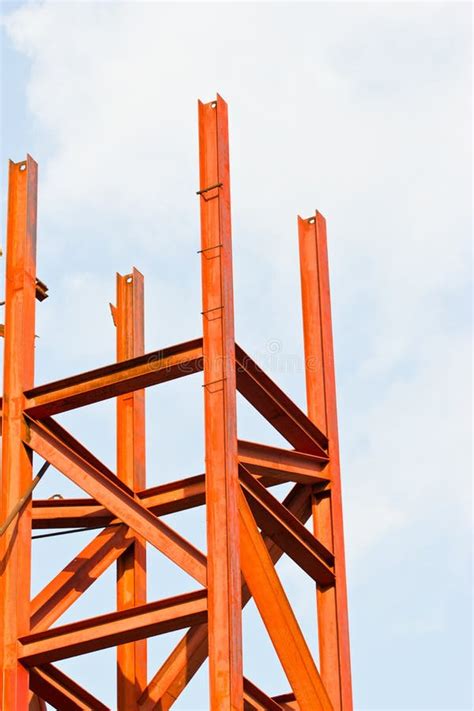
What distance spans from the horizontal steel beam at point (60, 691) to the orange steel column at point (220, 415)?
3.30 meters

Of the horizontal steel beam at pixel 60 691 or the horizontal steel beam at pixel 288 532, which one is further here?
the horizontal steel beam at pixel 60 691

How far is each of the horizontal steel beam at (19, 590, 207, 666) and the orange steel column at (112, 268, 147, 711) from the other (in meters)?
3.19

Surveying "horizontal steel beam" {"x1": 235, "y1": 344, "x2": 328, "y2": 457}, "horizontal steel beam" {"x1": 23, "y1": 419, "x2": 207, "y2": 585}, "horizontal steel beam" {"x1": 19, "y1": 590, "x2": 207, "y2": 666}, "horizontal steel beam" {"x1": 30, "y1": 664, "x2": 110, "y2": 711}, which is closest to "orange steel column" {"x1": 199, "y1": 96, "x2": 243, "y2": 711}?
"horizontal steel beam" {"x1": 19, "y1": 590, "x2": 207, "y2": 666}

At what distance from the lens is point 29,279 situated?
22906 mm

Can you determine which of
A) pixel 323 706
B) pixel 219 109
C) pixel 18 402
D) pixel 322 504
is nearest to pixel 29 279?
pixel 18 402

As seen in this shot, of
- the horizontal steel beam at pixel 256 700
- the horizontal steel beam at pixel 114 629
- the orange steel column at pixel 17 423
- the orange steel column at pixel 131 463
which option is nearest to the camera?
the horizontal steel beam at pixel 114 629

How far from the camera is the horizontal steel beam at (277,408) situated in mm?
21750

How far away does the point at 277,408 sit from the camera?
74.6 ft

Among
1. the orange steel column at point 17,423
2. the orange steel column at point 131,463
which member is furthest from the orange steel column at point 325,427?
the orange steel column at point 17,423

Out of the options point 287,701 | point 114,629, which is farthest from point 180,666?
point 114,629

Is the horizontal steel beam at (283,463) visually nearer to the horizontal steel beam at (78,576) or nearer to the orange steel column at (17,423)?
the horizontal steel beam at (78,576)

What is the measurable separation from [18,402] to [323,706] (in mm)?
5033

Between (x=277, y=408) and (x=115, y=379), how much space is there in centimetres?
225

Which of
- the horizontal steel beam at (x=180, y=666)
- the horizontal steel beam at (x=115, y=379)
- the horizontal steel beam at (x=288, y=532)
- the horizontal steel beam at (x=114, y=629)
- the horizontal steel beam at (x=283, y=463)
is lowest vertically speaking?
the horizontal steel beam at (x=114, y=629)
